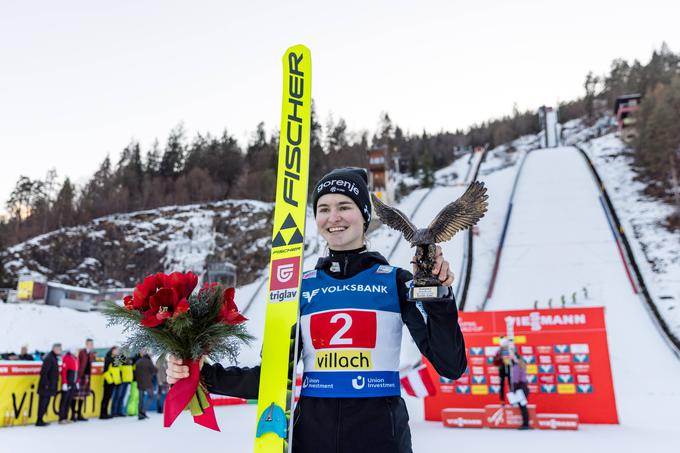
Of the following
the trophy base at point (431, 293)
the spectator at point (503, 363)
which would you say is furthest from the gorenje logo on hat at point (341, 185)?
the spectator at point (503, 363)

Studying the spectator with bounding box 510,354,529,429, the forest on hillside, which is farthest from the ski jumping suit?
the forest on hillside

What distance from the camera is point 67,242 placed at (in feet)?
113

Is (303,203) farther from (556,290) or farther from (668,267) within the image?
(668,267)

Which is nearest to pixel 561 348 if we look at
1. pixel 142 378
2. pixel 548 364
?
pixel 548 364

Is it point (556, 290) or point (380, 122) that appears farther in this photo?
point (380, 122)

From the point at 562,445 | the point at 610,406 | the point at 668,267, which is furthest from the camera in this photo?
the point at 668,267

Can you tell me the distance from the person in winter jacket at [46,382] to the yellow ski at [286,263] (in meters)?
8.72

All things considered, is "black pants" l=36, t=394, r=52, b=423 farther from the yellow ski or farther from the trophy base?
the trophy base

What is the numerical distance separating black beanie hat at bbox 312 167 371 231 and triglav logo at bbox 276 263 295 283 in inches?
11.6

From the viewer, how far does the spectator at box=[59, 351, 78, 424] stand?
9320mm

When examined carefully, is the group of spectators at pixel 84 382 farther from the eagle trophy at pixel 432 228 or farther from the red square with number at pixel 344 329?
the eagle trophy at pixel 432 228

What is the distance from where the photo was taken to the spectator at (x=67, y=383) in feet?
30.6

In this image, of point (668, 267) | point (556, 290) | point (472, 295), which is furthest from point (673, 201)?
point (472, 295)

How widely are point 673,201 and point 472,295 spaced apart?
1605 centimetres
